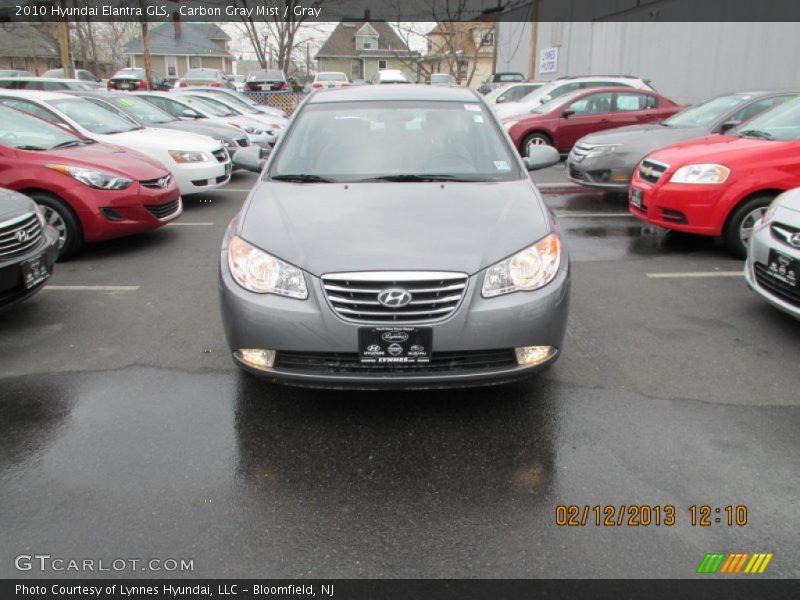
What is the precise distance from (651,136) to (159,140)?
705cm

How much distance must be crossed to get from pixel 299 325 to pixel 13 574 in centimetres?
148

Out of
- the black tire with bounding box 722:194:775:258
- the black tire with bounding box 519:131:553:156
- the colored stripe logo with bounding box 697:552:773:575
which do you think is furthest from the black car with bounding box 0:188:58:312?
the black tire with bounding box 519:131:553:156

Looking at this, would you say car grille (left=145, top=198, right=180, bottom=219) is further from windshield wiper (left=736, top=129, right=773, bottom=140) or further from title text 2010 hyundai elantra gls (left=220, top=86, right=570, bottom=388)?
windshield wiper (left=736, top=129, right=773, bottom=140)

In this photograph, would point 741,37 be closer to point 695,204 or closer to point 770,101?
point 770,101

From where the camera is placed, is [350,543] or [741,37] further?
[741,37]

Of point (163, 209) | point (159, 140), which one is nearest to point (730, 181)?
point (163, 209)

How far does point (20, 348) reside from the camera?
4402 millimetres

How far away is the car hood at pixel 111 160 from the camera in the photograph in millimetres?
6520

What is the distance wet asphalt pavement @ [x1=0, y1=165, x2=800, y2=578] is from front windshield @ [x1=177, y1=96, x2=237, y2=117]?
33.7 ft

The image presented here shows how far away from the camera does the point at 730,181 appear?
6133mm

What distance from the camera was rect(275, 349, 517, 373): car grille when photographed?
3.04m

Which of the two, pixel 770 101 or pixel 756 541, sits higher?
pixel 770 101
